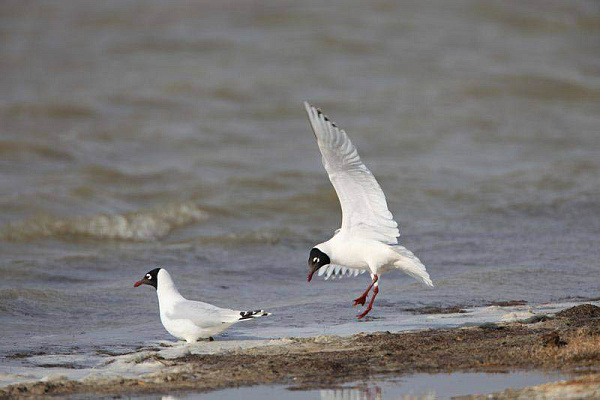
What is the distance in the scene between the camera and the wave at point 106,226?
1506cm

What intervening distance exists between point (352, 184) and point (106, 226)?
24.7 ft

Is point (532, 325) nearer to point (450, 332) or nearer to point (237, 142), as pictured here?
point (450, 332)

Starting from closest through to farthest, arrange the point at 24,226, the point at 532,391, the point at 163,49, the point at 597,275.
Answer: the point at 532,391 < the point at 597,275 < the point at 24,226 < the point at 163,49

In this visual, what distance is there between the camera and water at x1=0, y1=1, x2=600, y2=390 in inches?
418

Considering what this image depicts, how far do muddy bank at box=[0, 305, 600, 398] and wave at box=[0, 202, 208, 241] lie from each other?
27.0ft

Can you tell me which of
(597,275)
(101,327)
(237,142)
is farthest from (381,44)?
(101,327)

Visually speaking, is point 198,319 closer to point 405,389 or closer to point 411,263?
point 411,263

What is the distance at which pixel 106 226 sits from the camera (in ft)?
50.7

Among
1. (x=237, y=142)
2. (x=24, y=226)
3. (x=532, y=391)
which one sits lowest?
(x=532, y=391)

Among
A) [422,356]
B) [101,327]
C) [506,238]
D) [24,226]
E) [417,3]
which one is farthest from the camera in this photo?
[417,3]

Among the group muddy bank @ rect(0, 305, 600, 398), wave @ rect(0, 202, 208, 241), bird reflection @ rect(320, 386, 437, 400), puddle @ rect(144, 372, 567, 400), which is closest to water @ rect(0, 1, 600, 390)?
wave @ rect(0, 202, 208, 241)

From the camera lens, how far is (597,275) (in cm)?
1080

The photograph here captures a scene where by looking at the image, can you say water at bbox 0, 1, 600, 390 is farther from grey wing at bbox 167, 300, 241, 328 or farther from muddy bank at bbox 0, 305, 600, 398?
muddy bank at bbox 0, 305, 600, 398

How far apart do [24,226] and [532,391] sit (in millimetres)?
11188
